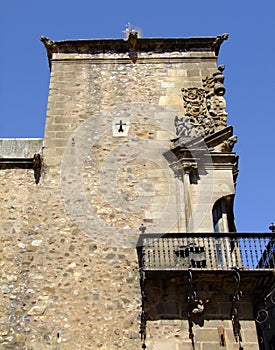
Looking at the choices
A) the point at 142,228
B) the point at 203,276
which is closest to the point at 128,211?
the point at 142,228

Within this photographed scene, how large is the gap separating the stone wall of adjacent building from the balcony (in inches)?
10.0

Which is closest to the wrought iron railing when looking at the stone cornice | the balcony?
the balcony

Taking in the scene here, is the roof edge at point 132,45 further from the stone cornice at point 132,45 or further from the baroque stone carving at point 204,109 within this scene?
the baroque stone carving at point 204,109

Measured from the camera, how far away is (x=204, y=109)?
11773 millimetres

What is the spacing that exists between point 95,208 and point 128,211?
655 mm

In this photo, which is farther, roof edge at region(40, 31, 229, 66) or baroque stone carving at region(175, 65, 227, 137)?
roof edge at region(40, 31, 229, 66)

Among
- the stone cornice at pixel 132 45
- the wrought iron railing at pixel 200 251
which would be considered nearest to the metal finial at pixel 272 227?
the wrought iron railing at pixel 200 251

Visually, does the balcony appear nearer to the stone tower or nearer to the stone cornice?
the stone tower

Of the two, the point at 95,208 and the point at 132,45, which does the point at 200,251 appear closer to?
the point at 95,208

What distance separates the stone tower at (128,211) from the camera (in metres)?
9.04

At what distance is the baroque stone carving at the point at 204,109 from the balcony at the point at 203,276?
273cm

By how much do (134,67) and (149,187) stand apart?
11.7ft

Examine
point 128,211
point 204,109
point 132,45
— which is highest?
point 132,45

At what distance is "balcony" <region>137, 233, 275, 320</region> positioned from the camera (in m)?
9.03
